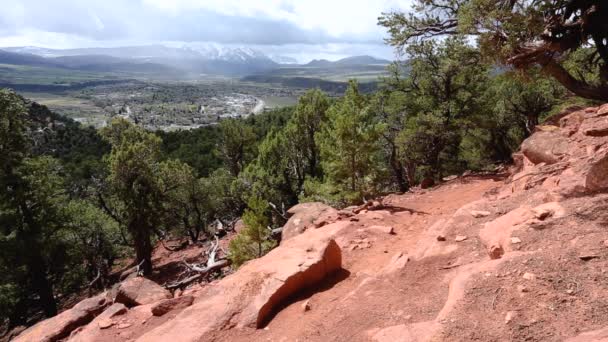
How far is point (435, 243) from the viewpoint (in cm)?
1104

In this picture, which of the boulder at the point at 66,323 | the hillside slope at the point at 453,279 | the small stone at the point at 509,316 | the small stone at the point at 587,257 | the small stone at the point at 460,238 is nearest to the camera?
the small stone at the point at 509,316

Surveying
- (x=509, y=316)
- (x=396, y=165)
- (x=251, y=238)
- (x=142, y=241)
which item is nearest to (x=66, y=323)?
(x=251, y=238)

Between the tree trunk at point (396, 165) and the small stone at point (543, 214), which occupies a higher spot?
the small stone at point (543, 214)

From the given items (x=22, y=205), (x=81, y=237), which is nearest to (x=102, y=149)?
(x=81, y=237)

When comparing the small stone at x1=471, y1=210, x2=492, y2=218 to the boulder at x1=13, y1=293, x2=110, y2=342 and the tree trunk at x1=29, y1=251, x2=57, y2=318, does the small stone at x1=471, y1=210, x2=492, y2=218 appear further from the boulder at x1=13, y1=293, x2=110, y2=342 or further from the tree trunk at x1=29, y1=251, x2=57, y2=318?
the tree trunk at x1=29, y1=251, x2=57, y2=318

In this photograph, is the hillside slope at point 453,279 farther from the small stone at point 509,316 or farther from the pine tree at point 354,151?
the pine tree at point 354,151

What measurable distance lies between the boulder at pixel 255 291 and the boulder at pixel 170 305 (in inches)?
17.7

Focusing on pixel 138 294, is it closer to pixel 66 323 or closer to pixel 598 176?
pixel 66 323

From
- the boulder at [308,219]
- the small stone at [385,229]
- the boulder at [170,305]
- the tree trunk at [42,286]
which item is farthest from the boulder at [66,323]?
the tree trunk at [42,286]

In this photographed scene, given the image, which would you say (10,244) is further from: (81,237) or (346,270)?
(346,270)

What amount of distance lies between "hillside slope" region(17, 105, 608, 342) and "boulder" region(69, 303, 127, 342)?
75 mm

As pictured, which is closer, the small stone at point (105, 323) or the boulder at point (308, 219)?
the small stone at point (105, 323)

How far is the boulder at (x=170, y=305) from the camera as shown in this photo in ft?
36.7

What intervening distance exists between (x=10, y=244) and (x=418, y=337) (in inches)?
983
